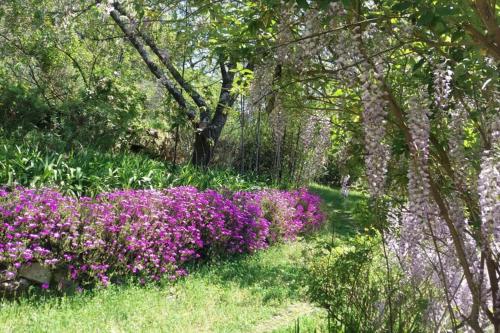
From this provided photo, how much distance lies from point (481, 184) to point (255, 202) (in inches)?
238

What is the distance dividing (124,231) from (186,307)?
110 centimetres

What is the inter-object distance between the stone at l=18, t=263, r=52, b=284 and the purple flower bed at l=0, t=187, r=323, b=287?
0.04 meters

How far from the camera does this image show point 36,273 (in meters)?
4.74

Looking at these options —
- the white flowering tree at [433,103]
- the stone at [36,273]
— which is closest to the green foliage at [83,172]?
the stone at [36,273]

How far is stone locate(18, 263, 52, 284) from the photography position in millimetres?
4688

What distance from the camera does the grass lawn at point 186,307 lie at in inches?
162

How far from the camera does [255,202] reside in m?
7.86

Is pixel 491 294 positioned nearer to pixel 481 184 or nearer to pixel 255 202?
pixel 481 184

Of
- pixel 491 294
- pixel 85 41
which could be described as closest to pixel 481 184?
pixel 491 294

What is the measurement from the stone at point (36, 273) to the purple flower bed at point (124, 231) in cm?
4

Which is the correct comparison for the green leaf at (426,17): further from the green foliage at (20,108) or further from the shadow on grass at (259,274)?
the green foliage at (20,108)

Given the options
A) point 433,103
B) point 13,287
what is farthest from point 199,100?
point 433,103

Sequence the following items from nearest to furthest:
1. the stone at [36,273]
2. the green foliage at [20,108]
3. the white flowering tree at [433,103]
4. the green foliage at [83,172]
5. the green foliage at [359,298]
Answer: the white flowering tree at [433,103] < the green foliage at [359,298] < the stone at [36,273] < the green foliage at [83,172] < the green foliage at [20,108]

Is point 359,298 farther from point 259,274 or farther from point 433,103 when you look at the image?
point 259,274
